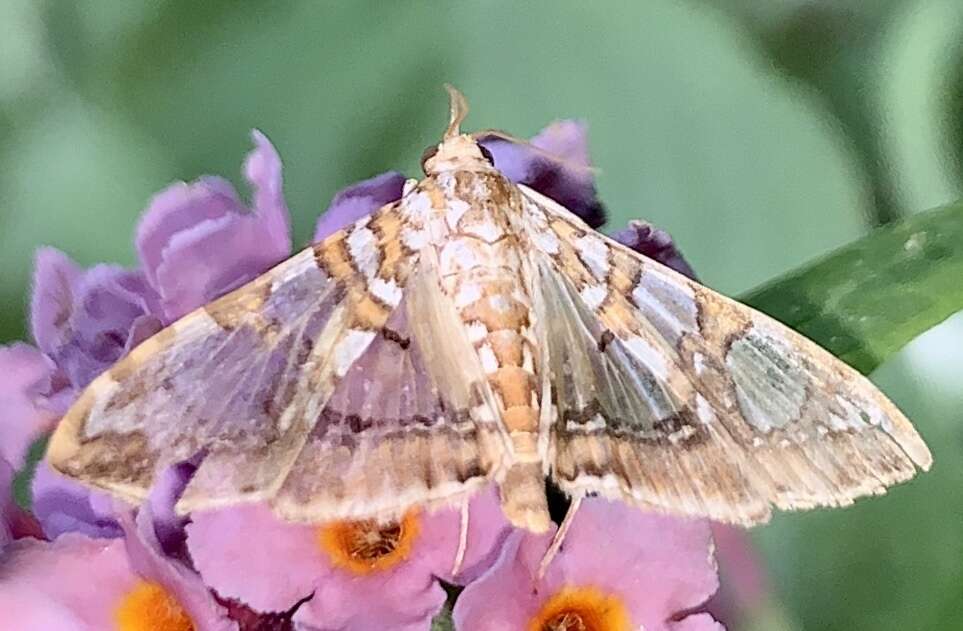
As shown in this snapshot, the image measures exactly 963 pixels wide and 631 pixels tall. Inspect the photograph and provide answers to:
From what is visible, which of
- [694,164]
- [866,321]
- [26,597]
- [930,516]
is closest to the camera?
[26,597]

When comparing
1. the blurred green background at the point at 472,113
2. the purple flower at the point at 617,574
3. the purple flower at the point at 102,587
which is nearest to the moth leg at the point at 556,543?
the purple flower at the point at 617,574

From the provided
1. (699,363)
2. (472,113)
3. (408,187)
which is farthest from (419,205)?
(472,113)

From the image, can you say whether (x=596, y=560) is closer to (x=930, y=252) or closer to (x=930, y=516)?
(x=930, y=252)


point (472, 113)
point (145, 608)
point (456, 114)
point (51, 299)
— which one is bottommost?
point (145, 608)

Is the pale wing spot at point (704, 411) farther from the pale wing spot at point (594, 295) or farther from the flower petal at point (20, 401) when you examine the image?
the flower petal at point (20, 401)

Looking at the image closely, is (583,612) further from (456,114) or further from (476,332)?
(456,114)

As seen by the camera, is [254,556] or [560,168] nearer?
[254,556]

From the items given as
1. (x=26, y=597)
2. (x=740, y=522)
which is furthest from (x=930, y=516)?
(x=26, y=597)
